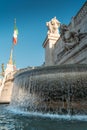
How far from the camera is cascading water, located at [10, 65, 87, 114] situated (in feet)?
32.3

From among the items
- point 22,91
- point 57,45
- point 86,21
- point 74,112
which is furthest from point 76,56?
point 57,45

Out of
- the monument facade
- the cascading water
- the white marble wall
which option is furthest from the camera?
the monument facade

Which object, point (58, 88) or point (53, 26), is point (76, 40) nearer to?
point (58, 88)

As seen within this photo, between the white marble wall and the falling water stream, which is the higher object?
the white marble wall

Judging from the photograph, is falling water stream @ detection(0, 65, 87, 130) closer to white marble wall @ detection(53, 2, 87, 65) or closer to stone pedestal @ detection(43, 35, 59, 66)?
white marble wall @ detection(53, 2, 87, 65)

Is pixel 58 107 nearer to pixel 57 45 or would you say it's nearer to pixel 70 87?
pixel 70 87

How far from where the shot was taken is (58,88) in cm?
1030

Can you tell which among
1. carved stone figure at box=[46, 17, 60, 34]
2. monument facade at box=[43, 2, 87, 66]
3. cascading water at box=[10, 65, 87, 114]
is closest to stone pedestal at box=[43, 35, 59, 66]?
carved stone figure at box=[46, 17, 60, 34]

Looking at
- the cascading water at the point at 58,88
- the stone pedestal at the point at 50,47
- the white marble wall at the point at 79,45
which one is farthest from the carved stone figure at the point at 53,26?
the cascading water at the point at 58,88

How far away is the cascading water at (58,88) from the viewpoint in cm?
984

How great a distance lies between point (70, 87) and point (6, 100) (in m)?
33.4

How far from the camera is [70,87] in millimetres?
10039

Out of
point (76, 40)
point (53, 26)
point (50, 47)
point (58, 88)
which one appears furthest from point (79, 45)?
point (53, 26)

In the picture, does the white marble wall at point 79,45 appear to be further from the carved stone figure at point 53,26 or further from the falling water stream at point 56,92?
the carved stone figure at point 53,26
